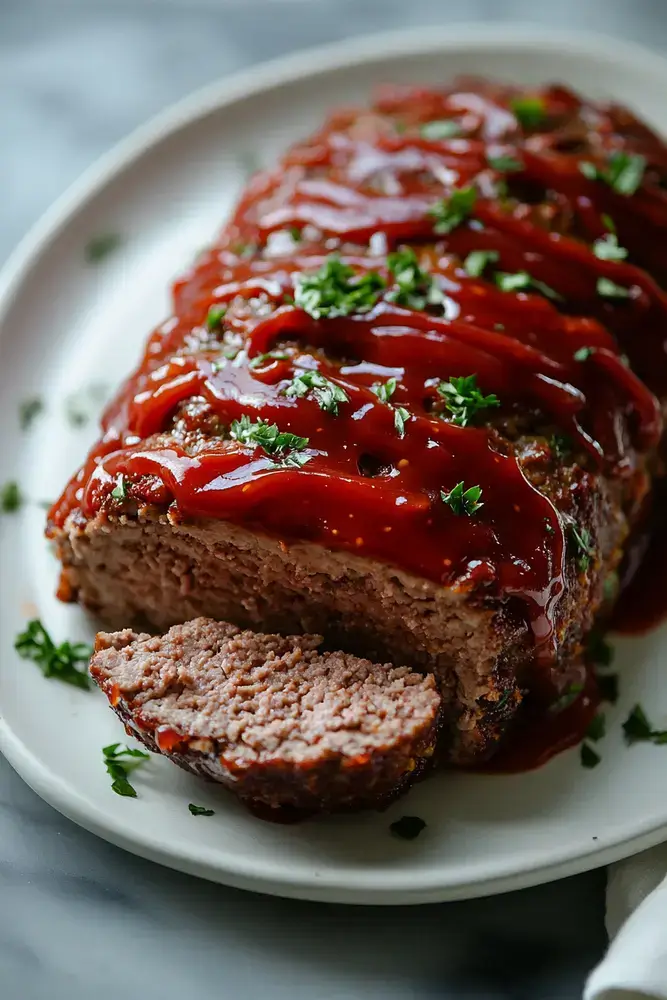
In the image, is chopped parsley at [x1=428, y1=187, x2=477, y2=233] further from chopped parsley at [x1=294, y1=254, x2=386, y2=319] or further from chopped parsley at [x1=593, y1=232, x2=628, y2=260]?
chopped parsley at [x1=593, y1=232, x2=628, y2=260]

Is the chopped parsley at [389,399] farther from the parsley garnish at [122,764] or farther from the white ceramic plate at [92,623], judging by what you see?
the parsley garnish at [122,764]

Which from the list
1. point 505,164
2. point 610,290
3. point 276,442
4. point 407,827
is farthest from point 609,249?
point 407,827

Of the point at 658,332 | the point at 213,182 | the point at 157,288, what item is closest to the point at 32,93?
the point at 213,182

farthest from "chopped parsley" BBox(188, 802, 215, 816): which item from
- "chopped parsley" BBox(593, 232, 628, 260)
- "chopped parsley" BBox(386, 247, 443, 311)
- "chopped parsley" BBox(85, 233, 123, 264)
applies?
"chopped parsley" BBox(85, 233, 123, 264)

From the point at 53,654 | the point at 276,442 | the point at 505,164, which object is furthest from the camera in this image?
the point at 505,164

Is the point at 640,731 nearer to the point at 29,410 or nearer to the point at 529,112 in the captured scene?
the point at 529,112

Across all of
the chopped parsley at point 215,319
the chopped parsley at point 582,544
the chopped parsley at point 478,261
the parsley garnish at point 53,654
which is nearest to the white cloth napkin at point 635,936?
the chopped parsley at point 582,544
